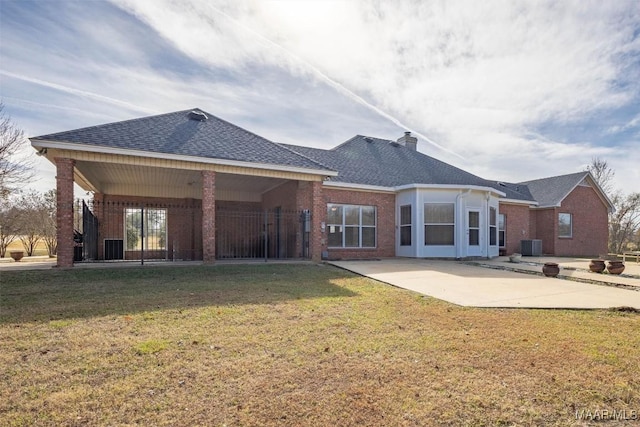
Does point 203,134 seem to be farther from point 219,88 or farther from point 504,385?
point 504,385

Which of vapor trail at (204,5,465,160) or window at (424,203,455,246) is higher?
vapor trail at (204,5,465,160)

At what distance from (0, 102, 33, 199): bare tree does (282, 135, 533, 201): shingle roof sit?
14464 millimetres

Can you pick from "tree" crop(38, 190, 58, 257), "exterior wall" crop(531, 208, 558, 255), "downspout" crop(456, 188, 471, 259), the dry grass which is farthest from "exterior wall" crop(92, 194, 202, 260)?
"exterior wall" crop(531, 208, 558, 255)

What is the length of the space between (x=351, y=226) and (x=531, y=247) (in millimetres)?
A: 11774

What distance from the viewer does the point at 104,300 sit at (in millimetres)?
6539

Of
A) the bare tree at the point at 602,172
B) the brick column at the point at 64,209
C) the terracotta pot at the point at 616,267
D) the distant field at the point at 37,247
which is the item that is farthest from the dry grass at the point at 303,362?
the bare tree at the point at 602,172

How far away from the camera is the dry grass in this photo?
2812mm

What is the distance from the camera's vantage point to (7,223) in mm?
A: 21906

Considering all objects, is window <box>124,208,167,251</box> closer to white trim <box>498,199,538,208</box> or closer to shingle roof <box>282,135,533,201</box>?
shingle roof <box>282,135,533,201</box>

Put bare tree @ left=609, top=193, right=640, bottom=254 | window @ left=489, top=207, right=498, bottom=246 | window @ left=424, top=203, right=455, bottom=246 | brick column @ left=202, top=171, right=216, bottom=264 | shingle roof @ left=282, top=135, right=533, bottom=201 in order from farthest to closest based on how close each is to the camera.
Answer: bare tree @ left=609, top=193, right=640, bottom=254
window @ left=489, top=207, right=498, bottom=246
shingle roof @ left=282, top=135, right=533, bottom=201
window @ left=424, top=203, right=455, bottom=246
brick column @ left=202, top=171, right=216, bottom=264

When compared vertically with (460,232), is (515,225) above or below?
above

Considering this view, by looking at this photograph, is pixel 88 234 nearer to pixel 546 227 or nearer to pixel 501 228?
pixel 501 228

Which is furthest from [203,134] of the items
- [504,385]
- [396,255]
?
[504,385]

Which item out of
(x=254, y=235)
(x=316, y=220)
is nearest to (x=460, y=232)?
(x=316, y=220)
